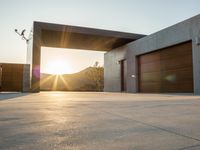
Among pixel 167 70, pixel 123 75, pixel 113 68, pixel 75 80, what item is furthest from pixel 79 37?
pixel 75 80

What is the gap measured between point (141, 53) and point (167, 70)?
11.6 ft

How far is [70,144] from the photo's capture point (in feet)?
6.66

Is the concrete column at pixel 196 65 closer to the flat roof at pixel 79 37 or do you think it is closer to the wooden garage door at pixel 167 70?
the wooden garage door at pixel 167 70

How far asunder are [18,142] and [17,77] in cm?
2226

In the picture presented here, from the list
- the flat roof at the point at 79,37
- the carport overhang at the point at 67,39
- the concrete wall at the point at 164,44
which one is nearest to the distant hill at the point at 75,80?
the carport overhang at the point at 67,39

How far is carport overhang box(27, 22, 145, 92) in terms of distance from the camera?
20.6 m

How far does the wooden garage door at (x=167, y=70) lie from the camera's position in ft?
55.6

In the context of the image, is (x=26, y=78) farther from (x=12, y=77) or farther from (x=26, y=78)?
(x=12, y=77)

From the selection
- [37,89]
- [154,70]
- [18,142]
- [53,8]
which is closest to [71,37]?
[37,89]

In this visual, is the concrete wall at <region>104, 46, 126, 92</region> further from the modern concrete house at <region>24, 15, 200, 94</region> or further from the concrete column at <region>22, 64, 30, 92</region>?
the concrete column at <region>22, 64, 30, 92</region>

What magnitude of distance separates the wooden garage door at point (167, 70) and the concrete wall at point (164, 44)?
0.48m

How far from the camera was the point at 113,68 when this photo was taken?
93.9 ft

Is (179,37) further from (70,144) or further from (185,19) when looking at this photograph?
(70,144)

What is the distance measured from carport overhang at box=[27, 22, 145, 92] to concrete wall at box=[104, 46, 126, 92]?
2.89 ft
